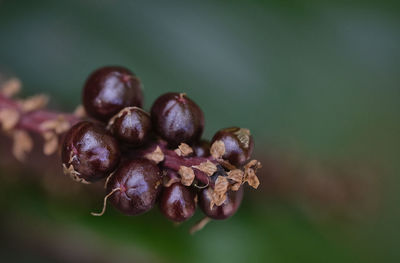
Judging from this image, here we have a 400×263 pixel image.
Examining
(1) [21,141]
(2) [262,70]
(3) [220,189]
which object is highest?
(2) [262,70]

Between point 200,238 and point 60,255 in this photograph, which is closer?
point 200,238

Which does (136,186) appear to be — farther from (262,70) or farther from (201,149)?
(262,70)

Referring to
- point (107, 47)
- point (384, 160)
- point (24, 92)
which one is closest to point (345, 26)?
point (384, 160)

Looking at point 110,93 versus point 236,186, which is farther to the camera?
point 110,93

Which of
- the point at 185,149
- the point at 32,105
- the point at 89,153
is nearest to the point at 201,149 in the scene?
the point at 185,149

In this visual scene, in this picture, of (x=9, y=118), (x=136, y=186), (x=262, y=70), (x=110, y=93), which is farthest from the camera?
(x=262, y=70)

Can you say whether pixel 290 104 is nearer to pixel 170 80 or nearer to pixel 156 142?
pixel 170 80

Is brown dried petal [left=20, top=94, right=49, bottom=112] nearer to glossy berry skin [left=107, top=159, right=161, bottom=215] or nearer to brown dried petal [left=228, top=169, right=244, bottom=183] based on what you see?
glossy berry skin [left=107, top=159, right=161, bottom=215]
